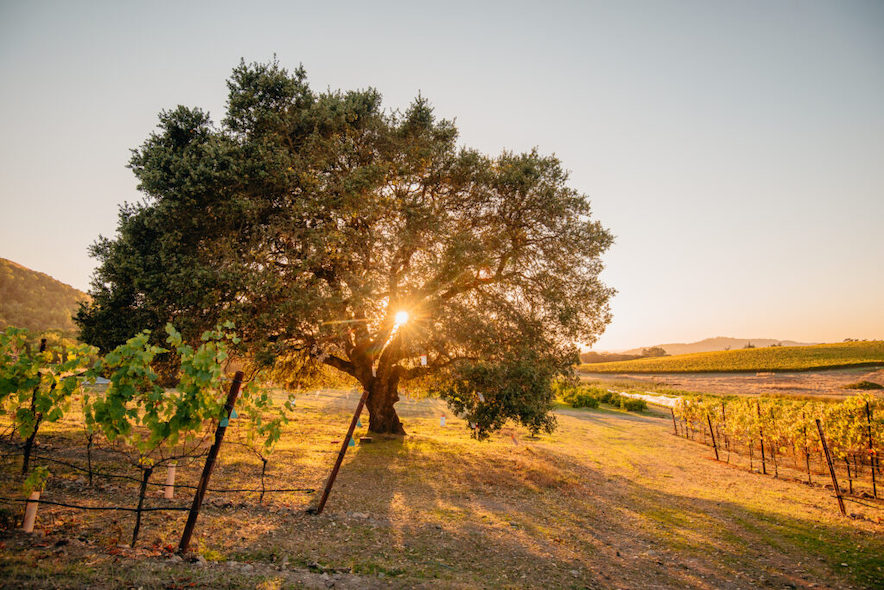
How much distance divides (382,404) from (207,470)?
13.7 m

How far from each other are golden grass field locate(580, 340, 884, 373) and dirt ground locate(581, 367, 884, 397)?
135 inches

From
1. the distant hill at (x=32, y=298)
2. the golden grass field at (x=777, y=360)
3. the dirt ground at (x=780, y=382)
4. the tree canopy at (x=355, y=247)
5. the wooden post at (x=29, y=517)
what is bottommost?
the dirt ground at (x=780, y=382)

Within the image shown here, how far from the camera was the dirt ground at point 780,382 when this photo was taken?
50.4 meters

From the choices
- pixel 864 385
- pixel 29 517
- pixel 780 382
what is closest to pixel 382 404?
pixel 29 517

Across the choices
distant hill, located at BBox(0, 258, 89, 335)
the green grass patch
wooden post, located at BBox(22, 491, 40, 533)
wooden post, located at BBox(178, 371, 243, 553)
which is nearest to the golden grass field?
the green grass patch

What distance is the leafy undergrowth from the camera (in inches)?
229

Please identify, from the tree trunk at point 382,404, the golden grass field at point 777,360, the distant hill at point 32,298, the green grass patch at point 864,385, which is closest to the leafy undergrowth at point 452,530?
the tree trunk at point 382,404

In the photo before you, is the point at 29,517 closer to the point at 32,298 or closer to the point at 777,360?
the point at 777,360

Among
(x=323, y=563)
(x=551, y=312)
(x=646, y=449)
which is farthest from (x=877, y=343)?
(x=323, y=563)

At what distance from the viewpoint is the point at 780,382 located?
187 ft

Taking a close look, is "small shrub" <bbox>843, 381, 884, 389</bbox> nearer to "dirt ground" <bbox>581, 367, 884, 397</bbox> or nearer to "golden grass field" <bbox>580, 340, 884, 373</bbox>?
"dirt ground" <bbox>581, 367, 884, 397</bbox>

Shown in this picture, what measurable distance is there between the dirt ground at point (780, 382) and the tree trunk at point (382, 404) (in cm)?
4896

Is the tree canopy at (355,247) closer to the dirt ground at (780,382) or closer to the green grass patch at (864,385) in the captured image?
the dirt ground at (780,382)

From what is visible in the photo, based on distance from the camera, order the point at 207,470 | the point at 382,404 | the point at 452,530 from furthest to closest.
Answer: the point at 382,404 < the point at 452,530 < the point at 207,470
